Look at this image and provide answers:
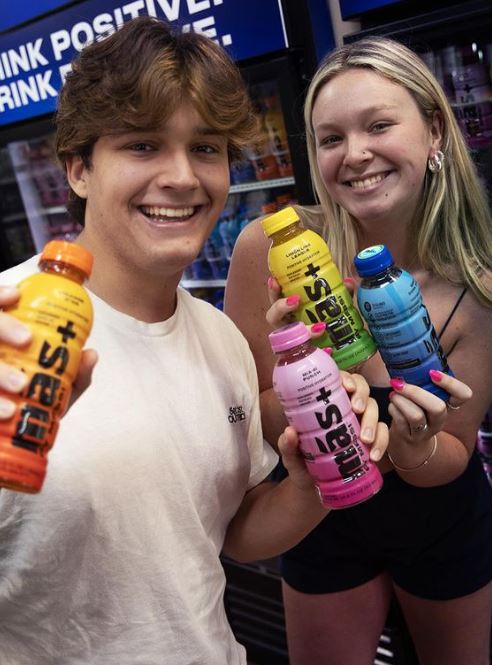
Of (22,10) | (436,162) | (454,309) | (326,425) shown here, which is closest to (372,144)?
(436,162)

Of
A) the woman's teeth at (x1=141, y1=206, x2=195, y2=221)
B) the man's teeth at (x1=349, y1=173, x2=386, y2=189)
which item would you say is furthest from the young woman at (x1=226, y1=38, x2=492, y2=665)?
the woman's teeth at (x1=141, y1=206, x2=195, y2=221)

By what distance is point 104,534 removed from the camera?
1128mm

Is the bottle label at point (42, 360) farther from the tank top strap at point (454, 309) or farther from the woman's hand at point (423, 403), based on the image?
the tank top strap at point (454, 309)

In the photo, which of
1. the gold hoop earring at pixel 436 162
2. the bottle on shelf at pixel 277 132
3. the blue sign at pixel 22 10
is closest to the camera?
the gold hoop earring at pixel 436 162

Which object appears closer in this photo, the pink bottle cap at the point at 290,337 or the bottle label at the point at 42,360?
the bottle label at the point at 42,360

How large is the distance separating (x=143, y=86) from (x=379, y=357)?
0.91 m

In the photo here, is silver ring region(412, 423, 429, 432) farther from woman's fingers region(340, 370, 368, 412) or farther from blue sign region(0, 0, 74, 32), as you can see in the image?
blue sign region(0, 0, 74, 32)

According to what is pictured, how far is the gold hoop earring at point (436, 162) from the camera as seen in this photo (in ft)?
5.42

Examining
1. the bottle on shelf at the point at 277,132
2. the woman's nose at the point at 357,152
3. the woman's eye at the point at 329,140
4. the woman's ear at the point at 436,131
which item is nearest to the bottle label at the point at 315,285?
the woman's nose at the point at 357,152

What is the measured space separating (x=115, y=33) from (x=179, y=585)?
90 cm

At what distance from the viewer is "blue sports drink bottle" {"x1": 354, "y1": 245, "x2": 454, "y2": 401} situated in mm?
1210

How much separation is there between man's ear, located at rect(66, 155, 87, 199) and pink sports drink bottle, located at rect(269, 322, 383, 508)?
0.43m

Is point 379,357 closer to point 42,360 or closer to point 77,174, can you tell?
point 77,174

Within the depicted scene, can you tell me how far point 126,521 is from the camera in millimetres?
1142
